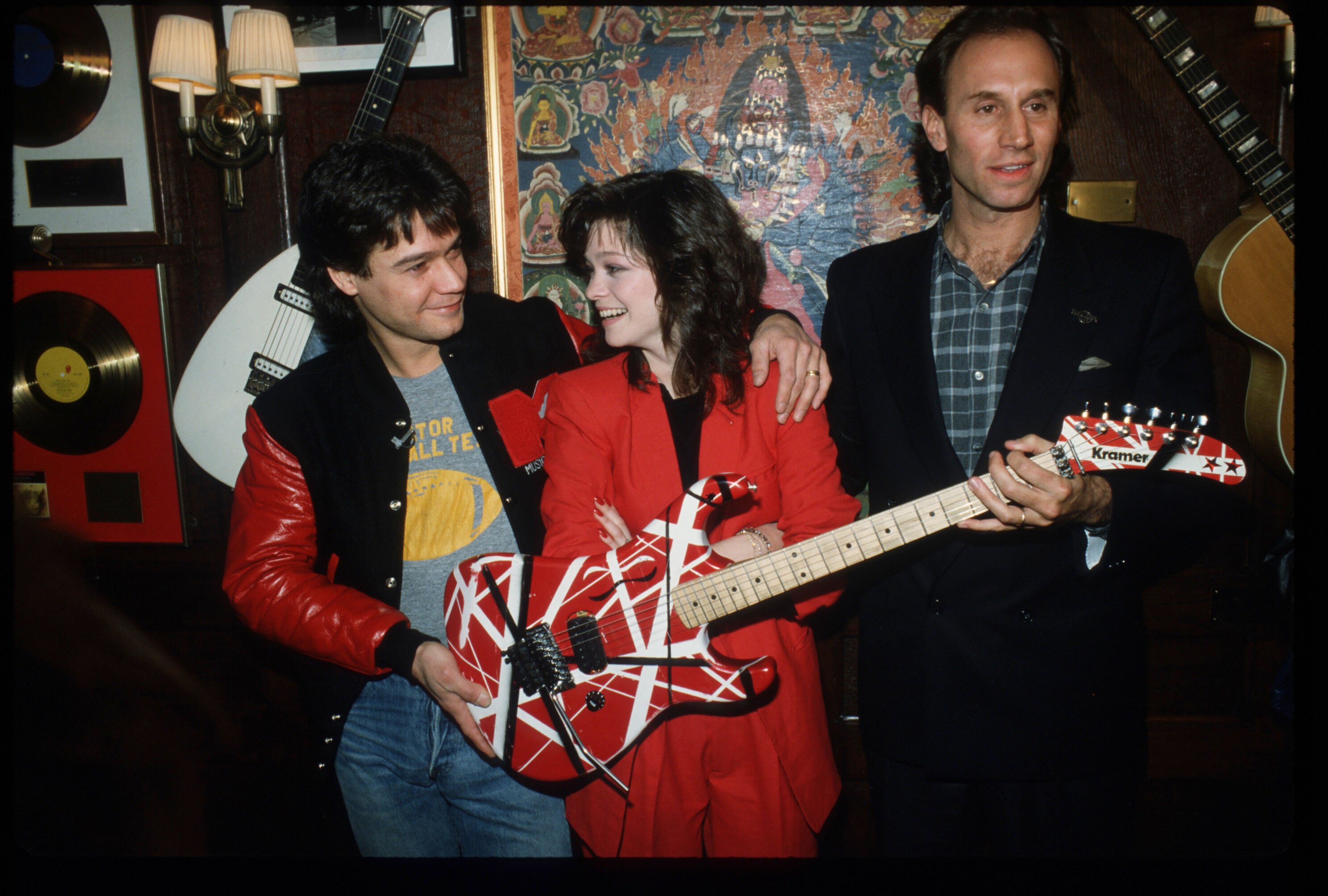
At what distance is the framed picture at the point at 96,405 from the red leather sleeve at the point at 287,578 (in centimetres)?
87

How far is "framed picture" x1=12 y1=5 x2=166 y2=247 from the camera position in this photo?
204 centimetres

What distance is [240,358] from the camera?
2012 mm

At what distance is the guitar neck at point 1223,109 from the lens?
1.67 m

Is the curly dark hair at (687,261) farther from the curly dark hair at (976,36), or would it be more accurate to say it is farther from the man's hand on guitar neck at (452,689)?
the man's hand on guitar neck at (452,689)

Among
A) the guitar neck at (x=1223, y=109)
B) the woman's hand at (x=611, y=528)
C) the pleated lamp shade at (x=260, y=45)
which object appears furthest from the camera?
the pleated lamp shade at (x=260, y=45)

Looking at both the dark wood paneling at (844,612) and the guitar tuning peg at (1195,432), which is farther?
the dark wood paneling at (844,612)

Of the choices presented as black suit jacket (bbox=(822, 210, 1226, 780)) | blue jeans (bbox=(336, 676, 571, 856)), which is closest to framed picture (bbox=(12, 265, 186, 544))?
blue jeans (bbox=(336, 676, 571, 856))

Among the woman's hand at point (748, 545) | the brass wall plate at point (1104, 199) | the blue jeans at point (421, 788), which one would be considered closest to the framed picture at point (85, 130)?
the blue jeans at point (421, 788)

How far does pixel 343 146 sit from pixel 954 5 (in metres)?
1.53

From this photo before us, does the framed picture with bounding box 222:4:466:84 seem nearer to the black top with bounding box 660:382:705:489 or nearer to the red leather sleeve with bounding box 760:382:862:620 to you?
the black top with bounding box 660:382:705:489

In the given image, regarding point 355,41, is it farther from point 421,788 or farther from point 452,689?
point 421,788

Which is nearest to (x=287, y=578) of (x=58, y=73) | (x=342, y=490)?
(x=342, y=490)

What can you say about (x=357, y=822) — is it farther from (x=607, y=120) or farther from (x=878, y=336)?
(x=607, y=120)

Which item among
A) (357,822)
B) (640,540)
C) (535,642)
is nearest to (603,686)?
(535,642)
